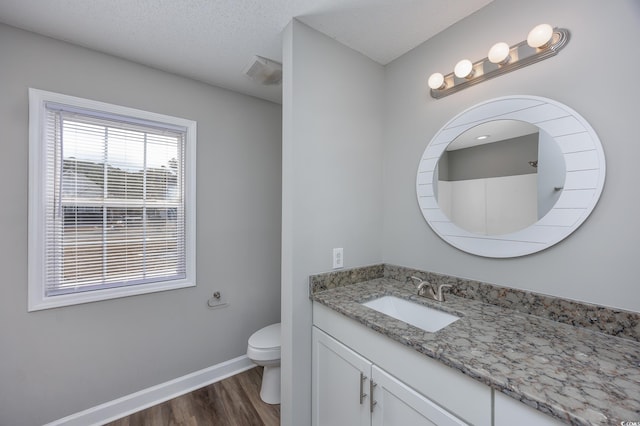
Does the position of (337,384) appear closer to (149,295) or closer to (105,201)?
(149,295)

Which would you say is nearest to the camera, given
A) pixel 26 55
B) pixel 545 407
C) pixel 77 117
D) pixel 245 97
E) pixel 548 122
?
pixel 545 407

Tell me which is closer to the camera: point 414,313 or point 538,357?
point 538,357

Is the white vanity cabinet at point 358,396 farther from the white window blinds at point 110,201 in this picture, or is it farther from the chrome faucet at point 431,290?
the white window blinds at point 110,201

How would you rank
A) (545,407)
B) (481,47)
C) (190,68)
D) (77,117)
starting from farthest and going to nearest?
(190,68)
(77,117)
(481,47)
(545,407)

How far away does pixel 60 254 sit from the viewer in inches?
59.3

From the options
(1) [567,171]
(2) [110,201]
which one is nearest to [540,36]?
(1) [567,171]

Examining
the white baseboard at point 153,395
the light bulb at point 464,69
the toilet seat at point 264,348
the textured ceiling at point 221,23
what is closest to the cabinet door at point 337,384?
the toilet seat at point 264,348

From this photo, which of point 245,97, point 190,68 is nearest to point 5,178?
point 190,68

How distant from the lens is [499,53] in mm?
1146

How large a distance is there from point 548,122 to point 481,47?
1.84 feet

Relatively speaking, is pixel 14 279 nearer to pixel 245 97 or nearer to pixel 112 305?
pixel 112 305

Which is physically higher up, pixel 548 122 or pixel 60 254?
pixel 548 122

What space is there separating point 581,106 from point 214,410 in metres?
2.70

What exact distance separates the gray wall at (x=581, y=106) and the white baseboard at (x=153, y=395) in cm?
191
